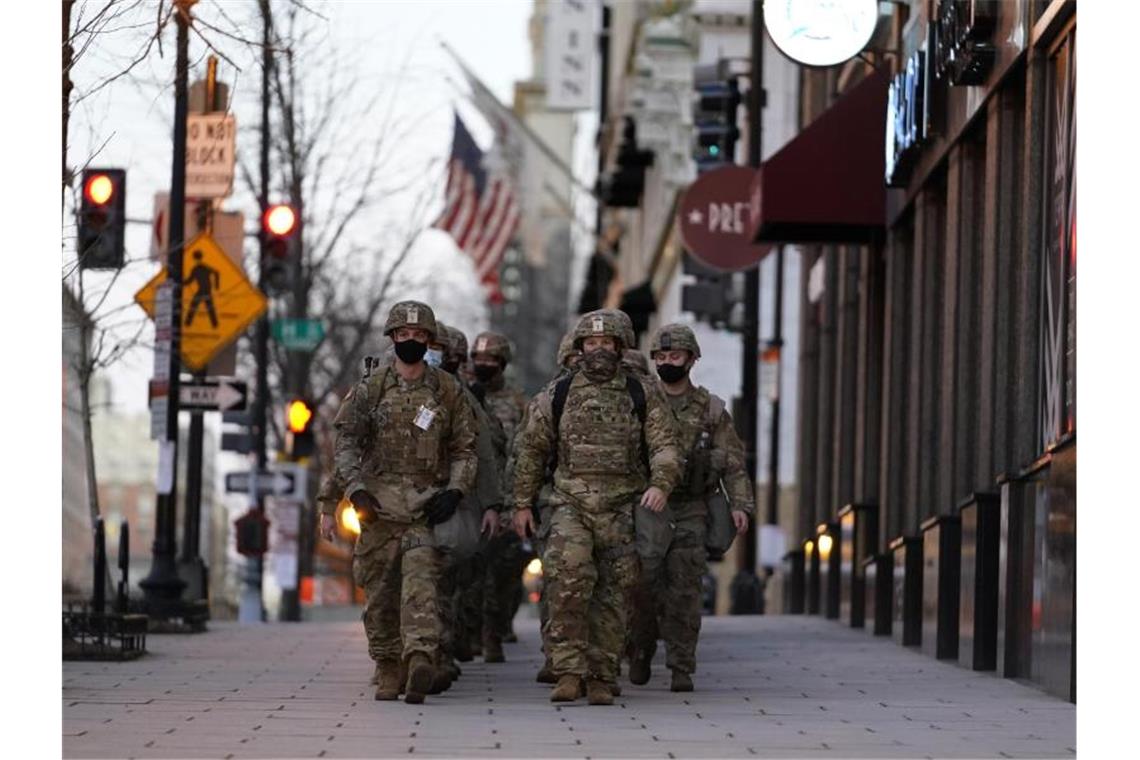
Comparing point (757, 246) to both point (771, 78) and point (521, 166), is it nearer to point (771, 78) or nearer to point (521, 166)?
point (771, 78)

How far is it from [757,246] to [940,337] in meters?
8.05

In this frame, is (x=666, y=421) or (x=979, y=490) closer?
(x=666, y=421)

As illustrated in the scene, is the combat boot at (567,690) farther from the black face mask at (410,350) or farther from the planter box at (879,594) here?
the planter box at (879,594)

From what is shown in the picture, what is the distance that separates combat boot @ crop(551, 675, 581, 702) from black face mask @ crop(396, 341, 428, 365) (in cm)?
187

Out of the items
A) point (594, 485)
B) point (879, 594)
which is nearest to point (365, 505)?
point (594, 485)

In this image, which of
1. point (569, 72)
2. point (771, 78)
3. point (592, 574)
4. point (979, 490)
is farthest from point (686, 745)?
point (569, 72)

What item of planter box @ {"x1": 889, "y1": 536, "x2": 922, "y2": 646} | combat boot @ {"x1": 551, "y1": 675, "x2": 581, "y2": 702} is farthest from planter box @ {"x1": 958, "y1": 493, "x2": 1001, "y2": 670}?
combat boot @ {"x1": 551, "y1": 675, "x2": 581, "y2": 702}

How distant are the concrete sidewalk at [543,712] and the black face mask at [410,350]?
179cm

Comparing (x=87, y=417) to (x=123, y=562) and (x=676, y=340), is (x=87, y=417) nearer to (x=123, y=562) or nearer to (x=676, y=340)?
(x=123, y=562)

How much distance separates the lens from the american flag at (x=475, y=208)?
52.6 metres

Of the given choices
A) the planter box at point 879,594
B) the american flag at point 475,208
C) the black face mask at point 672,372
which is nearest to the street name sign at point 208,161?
the planter box at point 879,594

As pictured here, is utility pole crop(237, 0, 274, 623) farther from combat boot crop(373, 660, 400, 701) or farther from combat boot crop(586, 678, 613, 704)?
combat boot crop(586, 678, 613, 704)

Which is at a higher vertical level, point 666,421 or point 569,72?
point 569,72

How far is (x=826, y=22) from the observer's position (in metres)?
23.0
